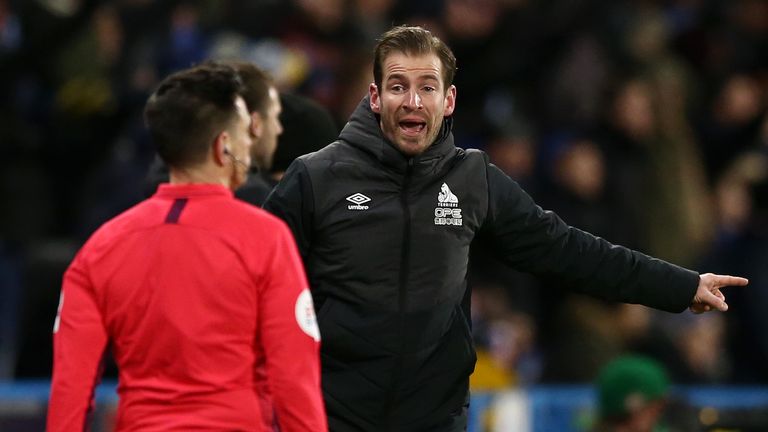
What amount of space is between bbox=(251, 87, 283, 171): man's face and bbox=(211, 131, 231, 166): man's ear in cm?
138

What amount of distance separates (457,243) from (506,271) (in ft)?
15.7

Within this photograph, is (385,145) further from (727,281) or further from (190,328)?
(727,281)

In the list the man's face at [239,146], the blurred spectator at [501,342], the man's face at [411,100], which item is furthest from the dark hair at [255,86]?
the blurred spectator at [501,342]

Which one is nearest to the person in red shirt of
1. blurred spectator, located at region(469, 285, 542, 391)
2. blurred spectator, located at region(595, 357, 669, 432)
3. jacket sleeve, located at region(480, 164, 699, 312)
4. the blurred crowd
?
jacket sleeve, located at region(480, 164, 699, 312)

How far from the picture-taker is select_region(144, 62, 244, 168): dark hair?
4.42 m

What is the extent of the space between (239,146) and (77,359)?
2.45 feet

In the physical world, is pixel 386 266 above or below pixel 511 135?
below

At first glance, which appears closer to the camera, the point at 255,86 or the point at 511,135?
the point at 255,86

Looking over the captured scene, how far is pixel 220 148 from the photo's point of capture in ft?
14.6

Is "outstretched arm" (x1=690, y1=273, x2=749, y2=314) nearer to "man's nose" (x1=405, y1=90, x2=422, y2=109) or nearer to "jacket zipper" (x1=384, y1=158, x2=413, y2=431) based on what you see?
"jacket zipper" (x1=384, y1=158, x2=413, y2=431)

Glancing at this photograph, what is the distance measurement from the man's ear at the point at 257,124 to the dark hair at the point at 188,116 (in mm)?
1294

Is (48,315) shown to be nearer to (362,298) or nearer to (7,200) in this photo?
(7,200)

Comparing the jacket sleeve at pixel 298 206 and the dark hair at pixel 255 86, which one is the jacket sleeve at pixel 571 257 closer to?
the jacket sleeve at pixel 298 206

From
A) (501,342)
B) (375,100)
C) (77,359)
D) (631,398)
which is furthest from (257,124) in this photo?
(501,342)
